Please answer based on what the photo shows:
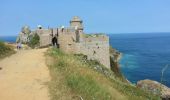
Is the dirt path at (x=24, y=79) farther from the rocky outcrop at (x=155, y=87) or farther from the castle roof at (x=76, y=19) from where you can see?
the castle roof at (x=76, y=19)

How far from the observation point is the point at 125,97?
21141mm

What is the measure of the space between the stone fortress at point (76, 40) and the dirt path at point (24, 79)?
10340 mm

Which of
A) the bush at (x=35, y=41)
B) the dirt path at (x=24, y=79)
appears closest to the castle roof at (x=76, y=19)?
the bush at (x=35, y=41)

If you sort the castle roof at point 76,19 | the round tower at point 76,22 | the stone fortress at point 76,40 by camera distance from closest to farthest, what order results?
the stone fortress at point 76,40, the round tower at point 76,22, the castle roof at point 76,19

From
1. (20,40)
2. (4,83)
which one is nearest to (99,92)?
(4,83)

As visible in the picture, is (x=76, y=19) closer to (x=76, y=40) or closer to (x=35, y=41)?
(x=76, y=40)

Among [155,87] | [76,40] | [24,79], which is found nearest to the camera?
[24,79]

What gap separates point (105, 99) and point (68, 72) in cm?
484

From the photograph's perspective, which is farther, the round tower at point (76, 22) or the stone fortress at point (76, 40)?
the round tower at point (76, 22)

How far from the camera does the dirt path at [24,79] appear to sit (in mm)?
18895

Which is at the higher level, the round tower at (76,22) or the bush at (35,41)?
the round tower at (76,22)

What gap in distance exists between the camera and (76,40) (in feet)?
130

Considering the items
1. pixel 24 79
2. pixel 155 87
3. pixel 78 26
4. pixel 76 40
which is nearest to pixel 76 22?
pixel 78 26

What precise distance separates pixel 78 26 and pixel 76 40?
181 centimetres
